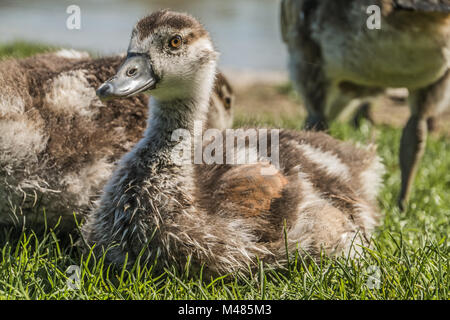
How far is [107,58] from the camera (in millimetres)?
3303

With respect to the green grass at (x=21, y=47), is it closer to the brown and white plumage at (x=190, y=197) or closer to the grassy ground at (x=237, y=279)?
the grassy ground at (x=237, y=279)

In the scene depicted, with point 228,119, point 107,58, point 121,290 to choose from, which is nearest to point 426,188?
point 228,119

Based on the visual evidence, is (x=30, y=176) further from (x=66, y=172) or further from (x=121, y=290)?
(x=121, y=290)

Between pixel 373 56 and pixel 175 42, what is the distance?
1598 millimetres

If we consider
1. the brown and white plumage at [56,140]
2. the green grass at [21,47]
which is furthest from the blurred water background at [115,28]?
the brown and white plumage at [56,140]

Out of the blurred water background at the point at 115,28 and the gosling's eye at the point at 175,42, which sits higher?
the gosling's eye at the point at 175,42

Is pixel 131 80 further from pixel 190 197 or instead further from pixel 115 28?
pixel 115 28

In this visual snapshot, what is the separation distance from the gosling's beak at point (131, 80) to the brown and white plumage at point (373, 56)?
65.9 inches

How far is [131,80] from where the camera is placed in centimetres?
246

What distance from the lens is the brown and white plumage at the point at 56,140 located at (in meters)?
2.87

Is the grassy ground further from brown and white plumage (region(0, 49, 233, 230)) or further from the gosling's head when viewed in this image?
the gosling's head

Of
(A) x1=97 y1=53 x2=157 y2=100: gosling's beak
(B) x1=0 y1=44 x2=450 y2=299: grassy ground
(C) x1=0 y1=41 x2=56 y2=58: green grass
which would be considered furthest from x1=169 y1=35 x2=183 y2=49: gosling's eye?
(C) x1=0 y1=41 x2=56 y2=58: green grass

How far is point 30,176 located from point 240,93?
4.78m

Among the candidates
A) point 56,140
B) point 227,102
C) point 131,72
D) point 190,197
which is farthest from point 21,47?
point 190,197
